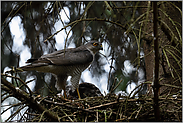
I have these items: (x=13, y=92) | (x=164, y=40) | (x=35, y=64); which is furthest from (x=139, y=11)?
(x=13, y=92)

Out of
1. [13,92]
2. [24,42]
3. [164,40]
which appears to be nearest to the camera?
[13,92]

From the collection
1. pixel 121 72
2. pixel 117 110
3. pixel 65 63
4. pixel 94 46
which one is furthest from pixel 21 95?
pixel 121 72

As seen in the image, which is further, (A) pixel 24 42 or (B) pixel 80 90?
(A) pixel 24 42

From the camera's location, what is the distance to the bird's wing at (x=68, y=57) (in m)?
2.66

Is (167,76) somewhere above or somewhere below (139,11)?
below

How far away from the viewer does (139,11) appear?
3.22 metres

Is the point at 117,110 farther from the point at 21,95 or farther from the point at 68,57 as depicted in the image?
the point at 68,57

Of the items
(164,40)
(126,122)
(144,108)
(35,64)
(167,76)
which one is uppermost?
(164,40)

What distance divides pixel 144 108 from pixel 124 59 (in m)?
1.35

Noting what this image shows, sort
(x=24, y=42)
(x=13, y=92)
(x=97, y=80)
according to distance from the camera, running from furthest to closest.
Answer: (x=97, y=80), (x=24, y=42), (x=13, y=92)

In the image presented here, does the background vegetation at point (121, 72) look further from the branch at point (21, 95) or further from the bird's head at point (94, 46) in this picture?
the bird's head at point (94, 46)

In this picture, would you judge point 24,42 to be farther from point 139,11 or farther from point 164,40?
point 164,40

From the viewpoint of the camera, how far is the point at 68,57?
280cm

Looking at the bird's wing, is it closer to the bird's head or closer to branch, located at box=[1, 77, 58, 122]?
the bird's head
